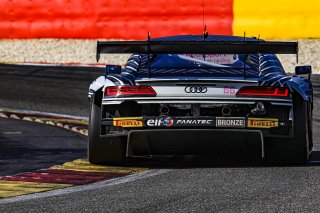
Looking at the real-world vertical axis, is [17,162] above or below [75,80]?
below

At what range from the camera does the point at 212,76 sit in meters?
9.20

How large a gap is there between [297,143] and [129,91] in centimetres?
149

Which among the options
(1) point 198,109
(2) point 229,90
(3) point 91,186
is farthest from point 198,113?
(3) point 91,186

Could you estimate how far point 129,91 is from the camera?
9.12m

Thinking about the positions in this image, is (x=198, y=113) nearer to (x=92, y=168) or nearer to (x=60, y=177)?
(x=92, y=168)

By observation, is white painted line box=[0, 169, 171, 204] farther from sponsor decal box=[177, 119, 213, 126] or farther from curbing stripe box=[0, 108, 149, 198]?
sponsor decal box=[177, 119, 213, 126]

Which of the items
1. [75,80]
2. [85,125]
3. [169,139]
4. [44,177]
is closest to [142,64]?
[169,139]

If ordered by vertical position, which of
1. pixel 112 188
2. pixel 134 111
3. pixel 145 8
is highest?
pixel 145 8

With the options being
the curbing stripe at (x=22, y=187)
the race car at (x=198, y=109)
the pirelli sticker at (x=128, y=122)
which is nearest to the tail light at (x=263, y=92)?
the race car at (x=198, y=109)

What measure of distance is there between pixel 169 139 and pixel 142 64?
1061 millimetres

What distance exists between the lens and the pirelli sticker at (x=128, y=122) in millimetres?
9102

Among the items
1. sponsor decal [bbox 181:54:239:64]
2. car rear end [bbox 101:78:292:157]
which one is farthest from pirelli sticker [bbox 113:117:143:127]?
sponsor decal [bbox 181:54:239:64]

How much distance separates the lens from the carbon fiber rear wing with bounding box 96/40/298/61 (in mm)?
9406

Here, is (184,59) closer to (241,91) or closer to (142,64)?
(142,64)
